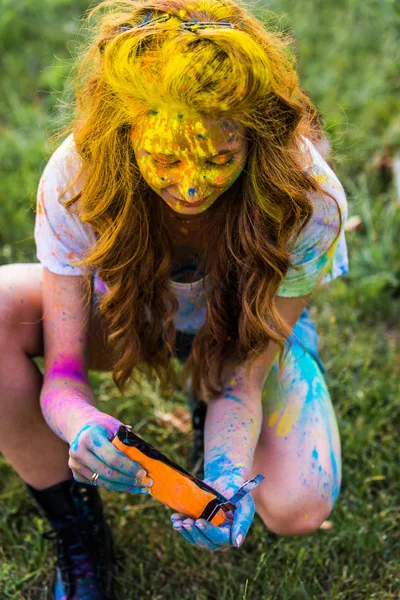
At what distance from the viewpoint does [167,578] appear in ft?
6.11

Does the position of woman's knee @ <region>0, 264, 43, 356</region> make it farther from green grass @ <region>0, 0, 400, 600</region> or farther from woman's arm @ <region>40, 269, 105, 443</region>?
green grass @ <region>0, 0, 400, 600</region>

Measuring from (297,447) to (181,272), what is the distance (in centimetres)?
51

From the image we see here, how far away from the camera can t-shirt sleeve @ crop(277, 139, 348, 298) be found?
5.15 feet

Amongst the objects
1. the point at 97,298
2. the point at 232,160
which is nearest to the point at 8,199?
the point at 97,298

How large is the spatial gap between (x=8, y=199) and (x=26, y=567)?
65.7 inches

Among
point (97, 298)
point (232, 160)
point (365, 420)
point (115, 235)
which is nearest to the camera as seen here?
point (232, 160)

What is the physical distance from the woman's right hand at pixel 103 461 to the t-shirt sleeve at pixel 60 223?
0.40 metres

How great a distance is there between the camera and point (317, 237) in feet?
5.28

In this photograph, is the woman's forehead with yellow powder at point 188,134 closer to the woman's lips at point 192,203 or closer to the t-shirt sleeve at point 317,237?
the woman's lips at point 192,203

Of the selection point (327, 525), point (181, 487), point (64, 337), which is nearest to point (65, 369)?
point (64, 337)

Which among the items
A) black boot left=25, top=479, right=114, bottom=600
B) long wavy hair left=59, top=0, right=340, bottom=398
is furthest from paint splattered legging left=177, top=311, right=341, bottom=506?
black boot left=25, top=479, right=114, bottom=600

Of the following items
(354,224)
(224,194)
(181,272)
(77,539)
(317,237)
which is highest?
(224,194)

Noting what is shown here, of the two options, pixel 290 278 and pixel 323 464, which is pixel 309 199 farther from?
pixel 323 464

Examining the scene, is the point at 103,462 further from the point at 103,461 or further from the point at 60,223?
the point at 60,223
